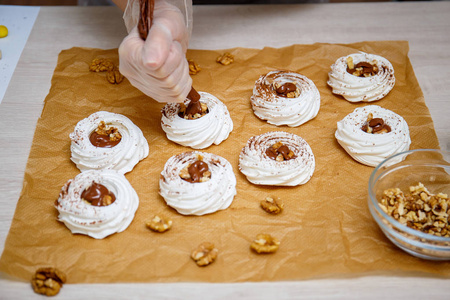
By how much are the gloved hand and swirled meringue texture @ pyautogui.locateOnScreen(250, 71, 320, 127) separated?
56cm

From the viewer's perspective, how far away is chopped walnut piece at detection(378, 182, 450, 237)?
210 cm

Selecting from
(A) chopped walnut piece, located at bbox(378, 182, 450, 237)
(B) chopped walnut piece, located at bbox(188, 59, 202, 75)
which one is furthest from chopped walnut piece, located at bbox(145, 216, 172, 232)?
(B) chopped walnut piece, located at bbox(188, 59, 202, 75)

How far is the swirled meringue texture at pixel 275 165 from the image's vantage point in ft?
7.66

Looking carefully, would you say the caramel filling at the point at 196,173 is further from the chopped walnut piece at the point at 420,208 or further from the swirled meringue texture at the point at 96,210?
the chopped walnut piece at the point at 420,208

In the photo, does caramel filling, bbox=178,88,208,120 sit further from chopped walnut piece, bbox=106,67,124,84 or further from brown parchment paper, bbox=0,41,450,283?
chopped walnut piece, bbox=106,67,124,84

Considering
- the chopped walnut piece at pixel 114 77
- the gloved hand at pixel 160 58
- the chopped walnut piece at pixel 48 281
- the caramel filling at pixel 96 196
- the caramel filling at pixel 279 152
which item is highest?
the gloved hand at pixel 160 58

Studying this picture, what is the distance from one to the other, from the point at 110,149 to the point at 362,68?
1.55 m

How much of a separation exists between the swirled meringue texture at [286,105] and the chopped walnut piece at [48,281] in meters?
1.37

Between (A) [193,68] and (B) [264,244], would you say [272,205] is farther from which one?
(A) [193,68]

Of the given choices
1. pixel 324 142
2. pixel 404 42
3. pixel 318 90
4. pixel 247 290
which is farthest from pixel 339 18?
pixel 247 290

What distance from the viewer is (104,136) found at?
2504 mm

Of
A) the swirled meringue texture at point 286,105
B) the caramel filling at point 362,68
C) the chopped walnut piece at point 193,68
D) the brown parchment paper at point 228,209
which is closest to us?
the brown parchment paper at point 228,209

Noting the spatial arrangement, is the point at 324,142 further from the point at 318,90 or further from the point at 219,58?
the point at 219,58

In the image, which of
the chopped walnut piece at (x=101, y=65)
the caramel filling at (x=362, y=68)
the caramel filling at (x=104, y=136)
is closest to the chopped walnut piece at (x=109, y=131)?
the caramel filling at (x=104, y=136)
